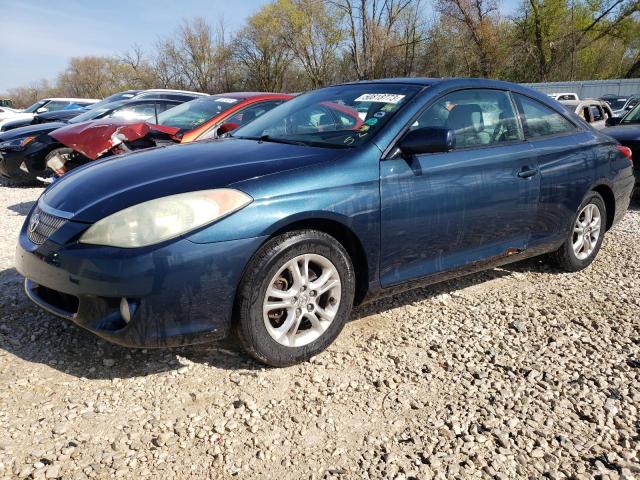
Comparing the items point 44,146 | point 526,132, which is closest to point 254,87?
point 44,146

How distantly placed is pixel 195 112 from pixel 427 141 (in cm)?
449

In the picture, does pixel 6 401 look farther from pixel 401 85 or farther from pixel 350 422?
pixel 401 85

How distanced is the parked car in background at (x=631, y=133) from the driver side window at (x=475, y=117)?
4214mm

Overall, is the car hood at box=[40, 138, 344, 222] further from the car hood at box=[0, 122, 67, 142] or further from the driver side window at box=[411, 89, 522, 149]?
the car hood at box=[0, 122, 67, 142]

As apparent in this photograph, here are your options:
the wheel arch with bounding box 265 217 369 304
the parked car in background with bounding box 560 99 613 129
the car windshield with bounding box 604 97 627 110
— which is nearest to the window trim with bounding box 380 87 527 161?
the wheel arch with bounding box 265 217 369 304

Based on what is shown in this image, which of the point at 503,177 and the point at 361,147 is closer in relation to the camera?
the point at 361,147

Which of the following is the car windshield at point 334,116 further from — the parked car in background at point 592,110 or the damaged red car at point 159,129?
the parked car in background at point 592,110

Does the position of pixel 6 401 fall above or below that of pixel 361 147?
below

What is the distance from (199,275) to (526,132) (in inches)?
106

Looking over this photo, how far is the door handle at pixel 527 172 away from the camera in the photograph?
358 cm

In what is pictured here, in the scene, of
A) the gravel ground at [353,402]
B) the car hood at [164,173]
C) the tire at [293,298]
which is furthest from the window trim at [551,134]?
the tire at [293,298]

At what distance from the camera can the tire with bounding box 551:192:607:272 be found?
422 cm

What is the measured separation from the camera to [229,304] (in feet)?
8.10

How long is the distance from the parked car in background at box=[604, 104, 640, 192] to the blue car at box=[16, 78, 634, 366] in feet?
11.8
